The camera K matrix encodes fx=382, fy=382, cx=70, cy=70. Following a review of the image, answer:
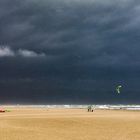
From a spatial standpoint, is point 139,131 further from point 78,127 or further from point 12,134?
point 12,134

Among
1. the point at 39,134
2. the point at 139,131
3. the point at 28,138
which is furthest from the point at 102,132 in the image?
the point at 28,138

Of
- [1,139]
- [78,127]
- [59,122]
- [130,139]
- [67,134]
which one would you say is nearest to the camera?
[1,139]

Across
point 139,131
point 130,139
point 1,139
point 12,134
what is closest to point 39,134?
point 12,134

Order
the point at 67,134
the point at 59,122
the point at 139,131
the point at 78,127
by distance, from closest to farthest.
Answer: the point at 67,134 → the point at 139,131 → the point at 78,127 → the point at 59,122

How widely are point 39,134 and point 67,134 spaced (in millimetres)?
2236

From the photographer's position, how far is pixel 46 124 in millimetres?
36312

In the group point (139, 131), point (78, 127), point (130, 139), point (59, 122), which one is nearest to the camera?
point (130, 139)

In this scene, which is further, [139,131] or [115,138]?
[139,131]

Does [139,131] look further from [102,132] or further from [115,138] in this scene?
[115,138]

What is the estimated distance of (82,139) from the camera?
26.2m

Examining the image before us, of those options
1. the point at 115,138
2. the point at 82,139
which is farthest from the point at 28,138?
the point at 115,138

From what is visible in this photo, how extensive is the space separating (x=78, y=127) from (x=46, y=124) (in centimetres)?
357

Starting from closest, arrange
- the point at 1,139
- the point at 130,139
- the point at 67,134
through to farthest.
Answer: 1. the point at 1,139
2. the point at 130,139
3. the point at 67,134

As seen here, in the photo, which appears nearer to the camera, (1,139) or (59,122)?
(1,139)
